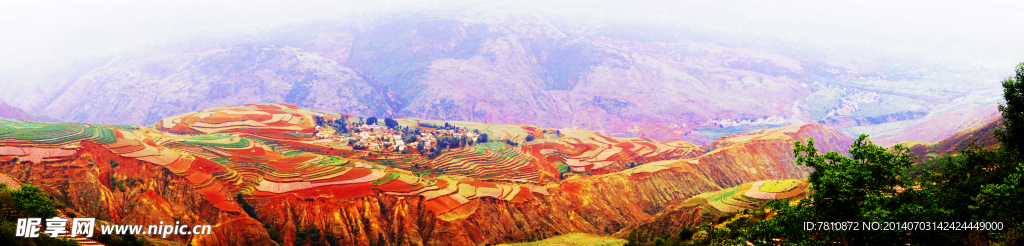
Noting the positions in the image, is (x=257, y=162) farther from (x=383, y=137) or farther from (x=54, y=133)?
(x=383, y=137)

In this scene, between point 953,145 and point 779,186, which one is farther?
point 953,145

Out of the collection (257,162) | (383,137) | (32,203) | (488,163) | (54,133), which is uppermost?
(54,133)

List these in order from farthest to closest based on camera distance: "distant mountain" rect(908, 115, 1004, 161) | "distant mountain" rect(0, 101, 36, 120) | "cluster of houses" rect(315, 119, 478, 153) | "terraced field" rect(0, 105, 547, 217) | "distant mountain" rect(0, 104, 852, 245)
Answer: "distant mountain" rect(0, 101, 36, 120) < "cluster of houses" rect(315, 119, 478, 153) < "distant mountain" rect(908, 115, 1004, 161) < "terraced field" rect(0, 105, 547, 217) < "distant mountain" rect(0, 104, 852, 245)

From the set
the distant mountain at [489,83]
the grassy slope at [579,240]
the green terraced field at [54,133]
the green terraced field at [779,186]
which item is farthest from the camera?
the distant mountain at [489,83]

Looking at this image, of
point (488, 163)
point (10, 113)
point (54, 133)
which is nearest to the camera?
point (54, 133)

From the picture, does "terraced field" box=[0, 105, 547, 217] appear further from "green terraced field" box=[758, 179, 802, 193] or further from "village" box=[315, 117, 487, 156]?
"green terraced field" box=[758, 179, 802, 193]

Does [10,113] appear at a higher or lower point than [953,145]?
higher

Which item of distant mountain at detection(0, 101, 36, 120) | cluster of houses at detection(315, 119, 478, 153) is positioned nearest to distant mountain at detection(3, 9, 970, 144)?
distant mountain at detection(0, 101, 36, 120)

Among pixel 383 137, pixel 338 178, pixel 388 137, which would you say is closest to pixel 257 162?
pixel 338 178

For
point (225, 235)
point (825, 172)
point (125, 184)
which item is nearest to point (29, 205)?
point (225, 235)

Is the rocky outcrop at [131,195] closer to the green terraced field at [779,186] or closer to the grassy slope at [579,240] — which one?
the grassy slope at [579,240]

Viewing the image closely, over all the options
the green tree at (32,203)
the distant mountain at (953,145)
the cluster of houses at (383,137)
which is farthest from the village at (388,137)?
the distant mountain at (953,145)

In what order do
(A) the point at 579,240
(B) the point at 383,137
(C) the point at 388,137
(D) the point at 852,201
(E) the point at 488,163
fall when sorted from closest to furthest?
1. (D) the point at 852,201
2. (A) the point at 579,240
3. (E) the point at 488,163
4. (B) the point at 383,137
5. (C) the point at 388,137

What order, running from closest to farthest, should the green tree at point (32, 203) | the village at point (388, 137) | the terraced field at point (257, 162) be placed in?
the green tree at point (32, 203) → the terraced field at point (257, 162) → the village at point (388, 137)
